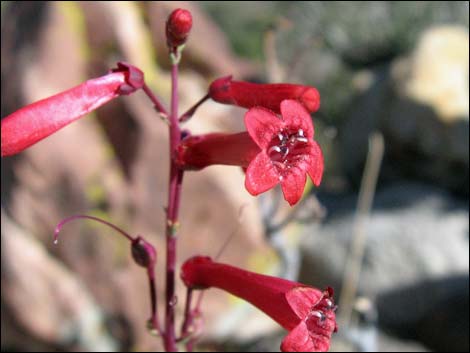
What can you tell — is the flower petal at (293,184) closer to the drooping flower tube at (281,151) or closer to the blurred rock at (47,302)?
the drooping flower tube at (281,151)

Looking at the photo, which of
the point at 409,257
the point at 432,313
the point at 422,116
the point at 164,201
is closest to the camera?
the point at 432,313

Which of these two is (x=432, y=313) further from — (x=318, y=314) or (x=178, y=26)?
(x=178, y=26)

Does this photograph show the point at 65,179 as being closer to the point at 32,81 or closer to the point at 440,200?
the point at 32,81

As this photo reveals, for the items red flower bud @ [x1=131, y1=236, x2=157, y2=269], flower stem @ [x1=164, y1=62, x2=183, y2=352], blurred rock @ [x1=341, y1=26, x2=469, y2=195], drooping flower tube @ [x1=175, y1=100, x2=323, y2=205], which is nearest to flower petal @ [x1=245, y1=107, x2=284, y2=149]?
drooping flower tube @ [x1=175, y1=100, x2=323, y2=205]

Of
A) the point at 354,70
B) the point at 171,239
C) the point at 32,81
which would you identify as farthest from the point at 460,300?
the point at 354,70

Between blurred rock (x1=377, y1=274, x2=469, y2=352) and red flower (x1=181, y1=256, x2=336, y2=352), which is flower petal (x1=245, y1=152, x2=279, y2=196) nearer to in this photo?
red flower (x1=181, y1=256, x2=336, y2=352)

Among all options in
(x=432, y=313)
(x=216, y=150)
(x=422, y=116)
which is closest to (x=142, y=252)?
(x=216, y=150)
